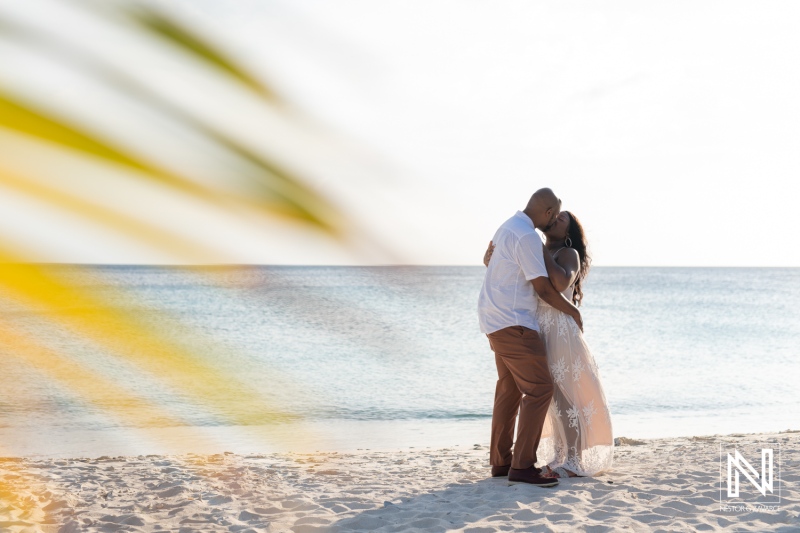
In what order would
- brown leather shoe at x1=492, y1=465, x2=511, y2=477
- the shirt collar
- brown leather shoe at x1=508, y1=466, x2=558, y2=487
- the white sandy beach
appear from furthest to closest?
1. brown leather shoe at x1=492, y1=465, x2=511, y2=477
2. brown leather shoe at x1=508, y1=466, x2=558, y2=487
3. the shirt collar
4. the white sandy beach

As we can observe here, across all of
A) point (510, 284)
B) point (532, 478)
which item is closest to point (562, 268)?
point (510, 284)

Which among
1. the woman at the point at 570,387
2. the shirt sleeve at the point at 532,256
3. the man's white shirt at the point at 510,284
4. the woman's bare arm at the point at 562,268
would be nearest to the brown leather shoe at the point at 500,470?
the woman at the point at 570,387

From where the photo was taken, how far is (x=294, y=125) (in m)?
0.41

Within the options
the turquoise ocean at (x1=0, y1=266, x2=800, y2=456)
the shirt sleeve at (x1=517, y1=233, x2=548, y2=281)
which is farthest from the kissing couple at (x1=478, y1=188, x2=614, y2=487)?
the turquoise ocean at (x1=0, y1=266, x2=800, y2=456)

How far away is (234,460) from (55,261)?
7348 mm

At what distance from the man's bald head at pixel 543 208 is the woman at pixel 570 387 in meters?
0.25

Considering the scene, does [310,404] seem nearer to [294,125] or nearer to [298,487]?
[298,487]

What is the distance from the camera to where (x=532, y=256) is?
466 centimetres

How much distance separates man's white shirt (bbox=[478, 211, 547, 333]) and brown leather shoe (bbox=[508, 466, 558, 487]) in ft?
3.19

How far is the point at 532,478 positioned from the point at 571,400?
0.59 meters

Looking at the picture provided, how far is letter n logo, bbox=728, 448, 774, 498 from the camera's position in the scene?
5.17m

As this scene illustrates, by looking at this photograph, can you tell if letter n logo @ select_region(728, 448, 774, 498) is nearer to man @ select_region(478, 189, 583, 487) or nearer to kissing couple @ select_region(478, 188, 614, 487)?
kissing couple @ select_region(478, 188, 614, 487)

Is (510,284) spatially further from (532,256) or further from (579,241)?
(579,241)

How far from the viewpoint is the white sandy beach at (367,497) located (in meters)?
4.40
